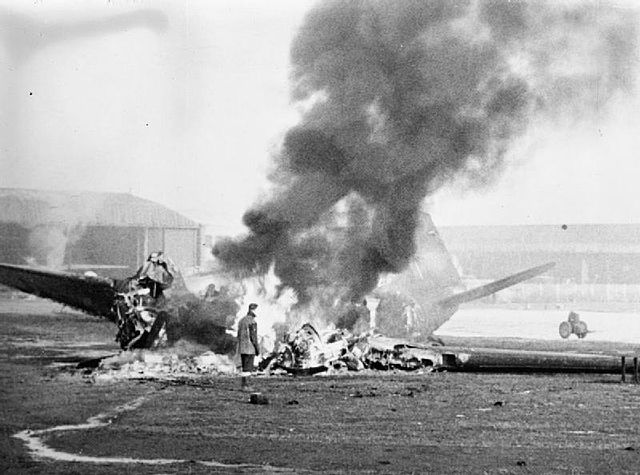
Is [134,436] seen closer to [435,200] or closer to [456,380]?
[456,380]

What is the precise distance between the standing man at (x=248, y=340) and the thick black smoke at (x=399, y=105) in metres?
3.06

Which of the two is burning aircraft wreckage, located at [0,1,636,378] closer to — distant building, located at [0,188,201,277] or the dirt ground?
the dirt ground

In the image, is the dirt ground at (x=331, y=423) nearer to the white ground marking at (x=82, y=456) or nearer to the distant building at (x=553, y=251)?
the white ground marking at (x=82, y=456)

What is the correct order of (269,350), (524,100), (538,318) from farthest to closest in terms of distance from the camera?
(538,318) → (524,100) → (269,350)

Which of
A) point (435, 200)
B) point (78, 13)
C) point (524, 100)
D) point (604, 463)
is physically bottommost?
point (604, 463)

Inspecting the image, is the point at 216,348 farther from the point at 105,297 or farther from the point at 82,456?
the point at 82,456

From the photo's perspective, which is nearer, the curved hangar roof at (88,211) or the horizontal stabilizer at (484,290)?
the horizontal stabilizer at (484,290)

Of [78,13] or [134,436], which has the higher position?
[78,13]

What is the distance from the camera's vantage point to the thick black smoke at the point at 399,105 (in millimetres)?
19062

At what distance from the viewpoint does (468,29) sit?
Answer: 62.4ft

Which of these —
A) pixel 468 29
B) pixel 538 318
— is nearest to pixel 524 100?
pixel 468 29

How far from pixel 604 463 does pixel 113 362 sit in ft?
34.2

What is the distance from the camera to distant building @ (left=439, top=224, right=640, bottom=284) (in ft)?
106

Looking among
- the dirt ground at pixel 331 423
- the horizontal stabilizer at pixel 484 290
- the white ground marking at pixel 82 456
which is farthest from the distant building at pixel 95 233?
the white ground marking at pixel 82 456
